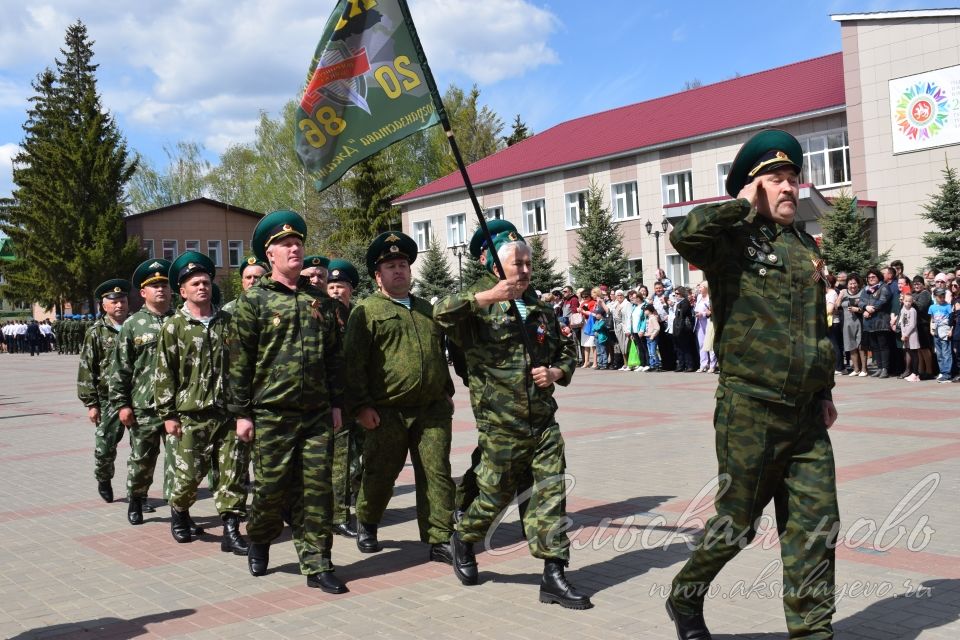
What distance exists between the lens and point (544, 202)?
45938mm

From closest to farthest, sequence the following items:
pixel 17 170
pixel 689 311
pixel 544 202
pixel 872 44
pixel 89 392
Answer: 1. pixel 89 392
2. pixel 689 311
3. pixel 872 44
4. pixel 544 202
5. pixel 17 170

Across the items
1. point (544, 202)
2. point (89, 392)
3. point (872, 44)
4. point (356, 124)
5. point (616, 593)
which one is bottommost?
point (616, 593)

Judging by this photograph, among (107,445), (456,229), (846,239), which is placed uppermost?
(456,229)

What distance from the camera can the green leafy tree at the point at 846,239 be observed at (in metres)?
28.0

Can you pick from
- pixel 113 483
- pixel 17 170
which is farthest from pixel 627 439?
pixel 17 170

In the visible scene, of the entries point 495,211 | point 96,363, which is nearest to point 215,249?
point 495,211

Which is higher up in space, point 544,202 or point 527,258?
point 544,202

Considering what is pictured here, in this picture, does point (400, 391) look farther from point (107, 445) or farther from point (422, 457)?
point (107, 445)

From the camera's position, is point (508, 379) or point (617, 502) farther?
point (617, 502)

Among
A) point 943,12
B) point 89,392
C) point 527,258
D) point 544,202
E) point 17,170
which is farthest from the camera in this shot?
point 17,170

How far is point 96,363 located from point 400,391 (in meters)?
4.25

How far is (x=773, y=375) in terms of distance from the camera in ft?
13.2

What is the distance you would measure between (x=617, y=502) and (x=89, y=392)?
499cm

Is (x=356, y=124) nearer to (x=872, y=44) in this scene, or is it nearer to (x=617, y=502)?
(x=617, y=502)
